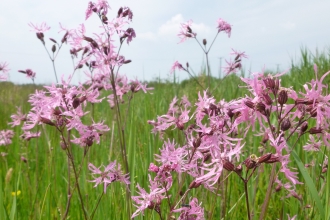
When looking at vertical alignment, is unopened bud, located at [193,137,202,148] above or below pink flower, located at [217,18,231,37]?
below

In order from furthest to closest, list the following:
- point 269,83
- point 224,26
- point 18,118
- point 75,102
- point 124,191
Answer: point 224,26 < point 18,118 < point 124,191 < point 75,102 < point 269,83

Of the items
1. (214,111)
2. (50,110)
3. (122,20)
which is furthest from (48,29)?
(214,111)

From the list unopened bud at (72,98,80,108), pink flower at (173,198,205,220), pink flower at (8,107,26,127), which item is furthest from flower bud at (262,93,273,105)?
pink flower at (8,107,26,127)

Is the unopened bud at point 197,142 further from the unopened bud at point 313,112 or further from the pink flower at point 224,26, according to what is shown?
the pink flower at point 224,26

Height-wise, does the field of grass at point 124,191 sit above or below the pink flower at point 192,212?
below

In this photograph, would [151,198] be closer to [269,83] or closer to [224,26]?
[269,83]

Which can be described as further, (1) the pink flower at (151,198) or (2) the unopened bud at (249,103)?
(1) the pink flower at (151,198)

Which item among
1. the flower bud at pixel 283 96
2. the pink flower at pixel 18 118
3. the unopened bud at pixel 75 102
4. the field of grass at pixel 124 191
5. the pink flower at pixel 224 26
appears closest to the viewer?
the flower bud at pixel 283 96

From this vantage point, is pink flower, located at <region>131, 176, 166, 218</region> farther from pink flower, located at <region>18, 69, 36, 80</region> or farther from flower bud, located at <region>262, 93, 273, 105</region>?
pink flower, located at <region>18, 69, 36, 80</region>

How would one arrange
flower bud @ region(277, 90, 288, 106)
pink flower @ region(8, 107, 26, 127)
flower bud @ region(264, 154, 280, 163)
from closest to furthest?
flower bud @ region(264, 154, 280, 163) → flower bud @ region(277, 90, 288, 106) → pink flower @ region(8, 107, 26, 127)

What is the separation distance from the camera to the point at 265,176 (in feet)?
7.88

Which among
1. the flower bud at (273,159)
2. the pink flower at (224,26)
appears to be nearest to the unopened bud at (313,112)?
the flower bud at (273,159)

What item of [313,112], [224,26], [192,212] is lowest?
[192,212]

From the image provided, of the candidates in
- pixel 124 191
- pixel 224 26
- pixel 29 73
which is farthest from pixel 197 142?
pixel 29 73
